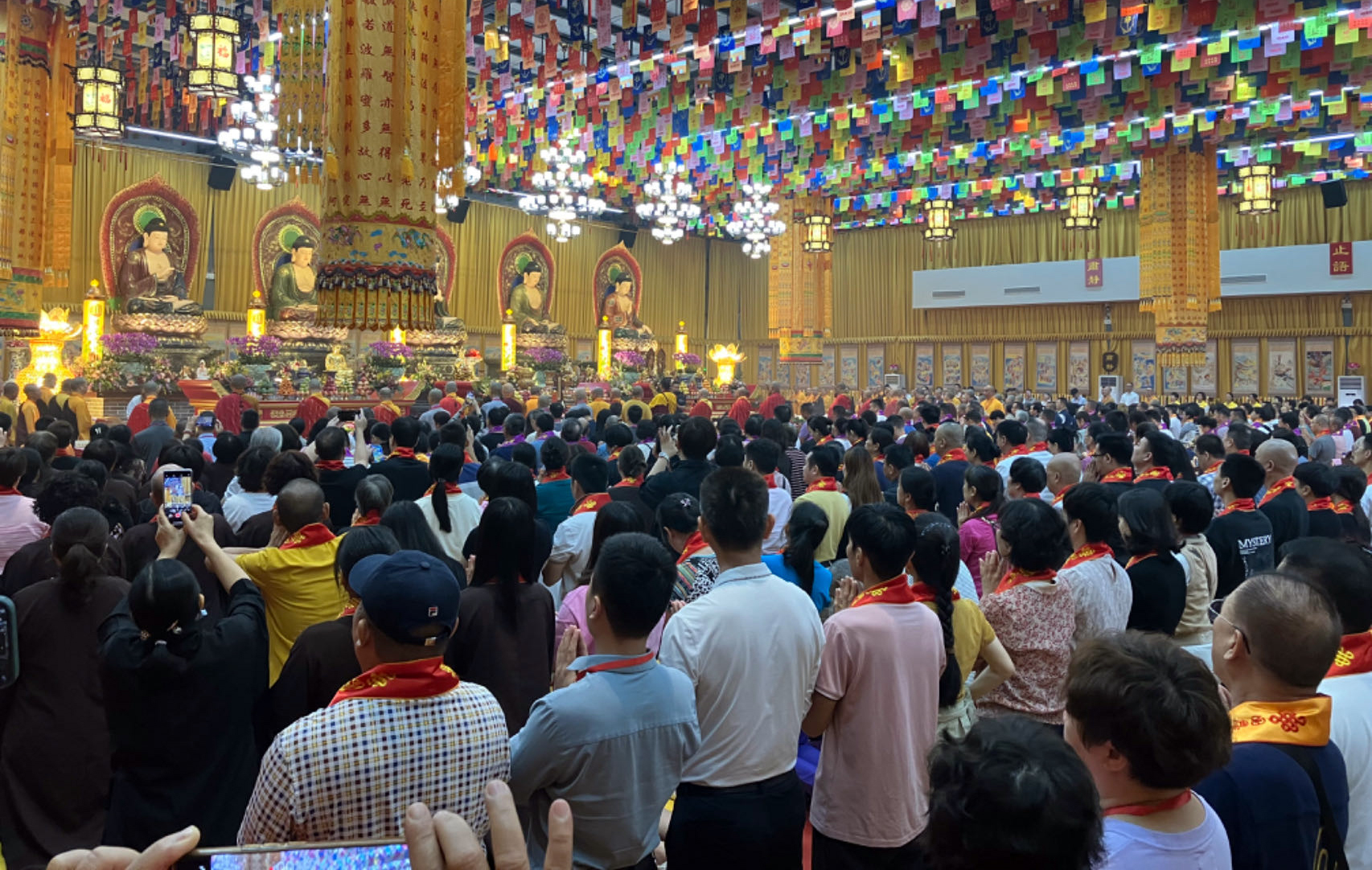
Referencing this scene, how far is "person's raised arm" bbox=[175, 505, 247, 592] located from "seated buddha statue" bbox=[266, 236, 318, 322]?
16.6 m

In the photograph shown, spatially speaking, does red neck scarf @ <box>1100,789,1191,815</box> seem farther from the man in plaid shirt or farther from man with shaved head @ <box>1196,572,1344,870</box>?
the man in plaid shirt

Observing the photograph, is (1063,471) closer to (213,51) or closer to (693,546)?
(693,546)

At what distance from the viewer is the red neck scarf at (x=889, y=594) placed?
268cm

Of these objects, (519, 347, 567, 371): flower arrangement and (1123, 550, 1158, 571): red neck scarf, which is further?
(519, 347, 567, 371): flower arrangement

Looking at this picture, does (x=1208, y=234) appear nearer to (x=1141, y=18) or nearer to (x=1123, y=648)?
(x=1141, y=18)

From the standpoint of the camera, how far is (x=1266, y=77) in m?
13.1

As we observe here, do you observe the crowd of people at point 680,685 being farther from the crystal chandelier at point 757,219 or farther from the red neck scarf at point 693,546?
the crystal chandelier at point 757,219

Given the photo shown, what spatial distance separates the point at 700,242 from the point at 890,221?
5217 millimetres

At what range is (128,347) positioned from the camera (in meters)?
15.7

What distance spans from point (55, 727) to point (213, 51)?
706 centimetres

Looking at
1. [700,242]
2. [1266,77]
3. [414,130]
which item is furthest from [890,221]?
[414,130]

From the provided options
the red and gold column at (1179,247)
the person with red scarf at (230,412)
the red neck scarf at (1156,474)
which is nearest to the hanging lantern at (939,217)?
the red and gold column at (1179,247)

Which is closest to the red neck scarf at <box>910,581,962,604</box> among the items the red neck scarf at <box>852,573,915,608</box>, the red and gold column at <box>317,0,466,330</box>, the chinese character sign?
the red neck scarf at <box>852,573,915,608</box>

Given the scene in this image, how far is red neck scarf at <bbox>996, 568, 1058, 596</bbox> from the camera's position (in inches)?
124
